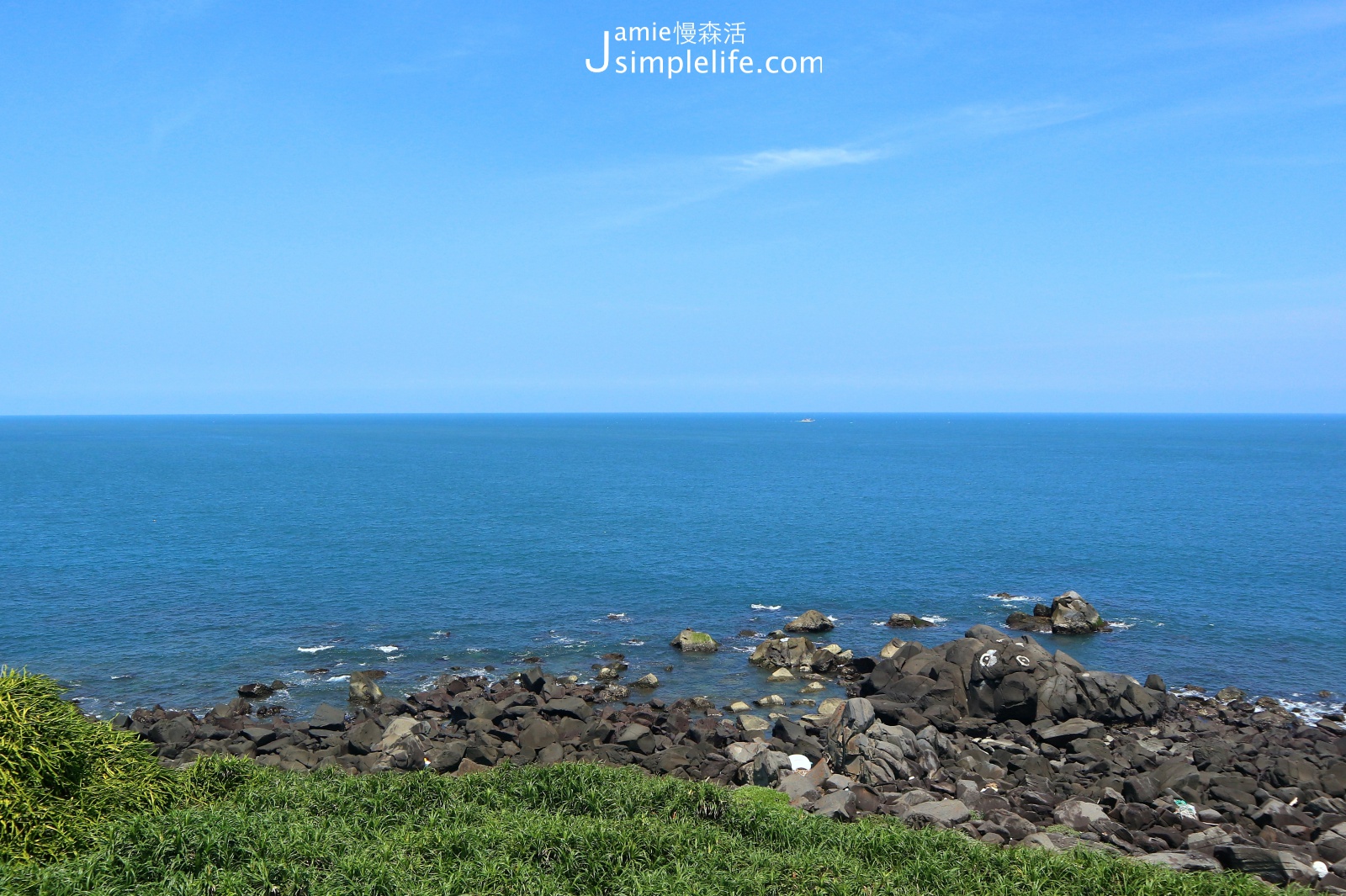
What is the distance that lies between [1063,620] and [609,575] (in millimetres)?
36010

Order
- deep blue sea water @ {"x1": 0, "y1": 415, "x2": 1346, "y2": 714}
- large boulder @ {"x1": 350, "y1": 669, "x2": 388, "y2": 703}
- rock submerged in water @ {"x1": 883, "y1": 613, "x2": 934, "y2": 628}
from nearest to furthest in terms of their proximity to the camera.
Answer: large boulder @ {"x1": 350, "y1": 669, "x2": 388, "y2": 703}
deep blue sea water @ {"x1": 0, "y1": 415, "x2": 1346, "y2": 714}
rock submerged in water @ {"x1": 883, "y1": 613, "x2": 934, "y2": 628}

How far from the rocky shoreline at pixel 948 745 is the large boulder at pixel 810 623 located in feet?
22.5

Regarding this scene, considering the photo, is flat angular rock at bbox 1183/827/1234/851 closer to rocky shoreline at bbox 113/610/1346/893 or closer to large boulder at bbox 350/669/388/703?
rocky shoreline at bbox 113/610/1346/893

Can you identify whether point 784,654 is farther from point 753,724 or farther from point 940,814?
point 940,814

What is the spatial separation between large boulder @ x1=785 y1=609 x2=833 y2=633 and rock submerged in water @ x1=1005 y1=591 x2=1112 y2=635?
42.7 feet

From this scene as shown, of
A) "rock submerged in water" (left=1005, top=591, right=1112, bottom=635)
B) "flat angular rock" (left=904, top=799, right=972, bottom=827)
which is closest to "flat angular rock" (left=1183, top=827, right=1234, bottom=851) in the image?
"flat angular rock" (left=904, top=799, right=972, bottom=827)

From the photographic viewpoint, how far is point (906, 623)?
58875 mm

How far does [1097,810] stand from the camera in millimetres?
26750

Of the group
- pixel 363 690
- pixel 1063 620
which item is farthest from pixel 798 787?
pixel 1063 620

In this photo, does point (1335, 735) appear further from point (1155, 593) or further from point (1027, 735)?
point (1155, 593)

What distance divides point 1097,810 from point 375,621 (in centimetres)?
4728

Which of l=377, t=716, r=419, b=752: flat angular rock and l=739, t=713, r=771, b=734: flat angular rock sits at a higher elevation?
l=377, t=716, r=419, b=752: flat angular rock

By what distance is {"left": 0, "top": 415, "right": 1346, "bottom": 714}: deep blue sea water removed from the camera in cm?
5131

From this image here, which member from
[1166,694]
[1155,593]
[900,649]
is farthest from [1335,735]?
[1155,593]
